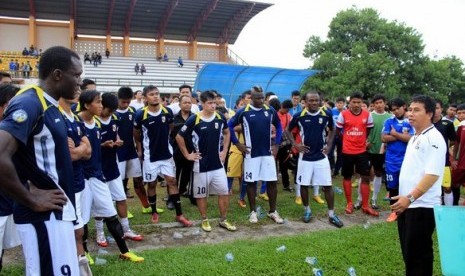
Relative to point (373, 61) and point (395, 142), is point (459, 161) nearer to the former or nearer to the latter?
point (395, 142)

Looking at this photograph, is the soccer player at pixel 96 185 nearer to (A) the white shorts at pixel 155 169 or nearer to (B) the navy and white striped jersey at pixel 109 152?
(B) the navy and white striped jersey at pixel 109 152

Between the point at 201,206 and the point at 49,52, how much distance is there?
4236 millimetres

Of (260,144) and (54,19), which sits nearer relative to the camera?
(260,144)

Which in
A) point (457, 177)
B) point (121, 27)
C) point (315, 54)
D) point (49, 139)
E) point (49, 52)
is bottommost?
point (457, 177)

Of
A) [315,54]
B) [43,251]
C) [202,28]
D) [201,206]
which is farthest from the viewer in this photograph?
[202,28]

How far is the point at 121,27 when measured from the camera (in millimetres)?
44562

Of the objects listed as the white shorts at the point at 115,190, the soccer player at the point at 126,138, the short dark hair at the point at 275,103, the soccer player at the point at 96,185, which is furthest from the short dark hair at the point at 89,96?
the short dark hair at the point at 275,103

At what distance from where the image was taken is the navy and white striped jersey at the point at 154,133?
660 cm

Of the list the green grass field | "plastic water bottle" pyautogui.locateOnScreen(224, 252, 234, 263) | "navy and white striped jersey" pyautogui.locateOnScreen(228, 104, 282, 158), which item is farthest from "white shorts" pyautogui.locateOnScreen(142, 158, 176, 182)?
"plastic water bottle" pyautogui.locateOnScreen(224, 252, 234, 263)

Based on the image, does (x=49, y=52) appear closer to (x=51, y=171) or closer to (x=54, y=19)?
(x=51, y=171)

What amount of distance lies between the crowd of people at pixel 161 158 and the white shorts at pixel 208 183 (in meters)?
0.02

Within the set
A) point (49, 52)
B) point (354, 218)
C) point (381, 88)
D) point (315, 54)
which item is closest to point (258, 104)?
point (354, 218)

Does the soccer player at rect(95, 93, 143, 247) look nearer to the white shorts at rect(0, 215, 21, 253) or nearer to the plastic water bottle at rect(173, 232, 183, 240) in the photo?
the plastic water bottle at rect(173, 232, 183, 240)

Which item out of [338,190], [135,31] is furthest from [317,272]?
[135,31]
